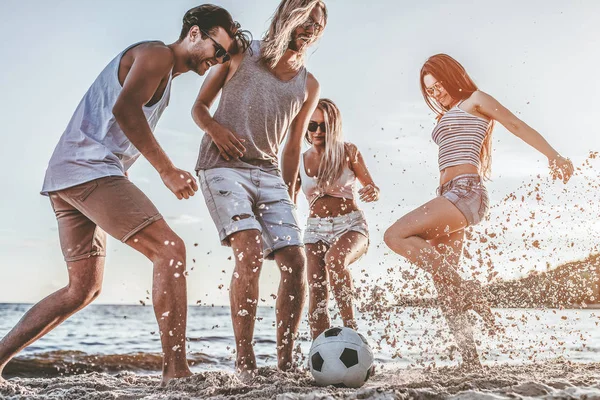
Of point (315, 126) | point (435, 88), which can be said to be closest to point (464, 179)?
point (435, 88)

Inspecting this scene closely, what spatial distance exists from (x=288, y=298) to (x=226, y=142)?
1252 millimetres

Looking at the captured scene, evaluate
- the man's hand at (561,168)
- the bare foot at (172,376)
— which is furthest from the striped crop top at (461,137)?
the bare foot at (172,376)

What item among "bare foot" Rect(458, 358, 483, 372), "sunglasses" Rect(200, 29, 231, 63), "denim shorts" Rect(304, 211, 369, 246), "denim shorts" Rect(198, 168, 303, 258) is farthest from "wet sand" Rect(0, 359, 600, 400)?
"sunglasses" Rect(200, 29, 231, 63)

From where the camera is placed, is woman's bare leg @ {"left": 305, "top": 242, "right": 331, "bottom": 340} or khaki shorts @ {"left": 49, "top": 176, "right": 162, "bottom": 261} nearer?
khaki shorts @ {"left": 49, "top": 176, "right": 162, "bottom": 261}

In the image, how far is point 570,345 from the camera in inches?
421

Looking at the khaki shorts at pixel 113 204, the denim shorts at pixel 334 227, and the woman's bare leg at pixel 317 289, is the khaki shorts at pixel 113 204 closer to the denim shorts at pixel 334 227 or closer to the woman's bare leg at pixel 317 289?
the woman's bare leg at pixel 317 289

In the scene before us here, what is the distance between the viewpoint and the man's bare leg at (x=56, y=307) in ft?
13.1

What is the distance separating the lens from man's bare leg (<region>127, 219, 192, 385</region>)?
11.3 feet

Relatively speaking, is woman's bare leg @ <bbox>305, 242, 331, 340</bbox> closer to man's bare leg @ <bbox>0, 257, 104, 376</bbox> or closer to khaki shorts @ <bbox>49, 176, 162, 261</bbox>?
man's bare leg @ <bbox>0, 257, 104, 376</bbox>

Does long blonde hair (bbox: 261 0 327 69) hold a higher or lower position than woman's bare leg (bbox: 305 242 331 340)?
higher

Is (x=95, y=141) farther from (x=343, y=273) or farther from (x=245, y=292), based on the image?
(x=343, y=273)

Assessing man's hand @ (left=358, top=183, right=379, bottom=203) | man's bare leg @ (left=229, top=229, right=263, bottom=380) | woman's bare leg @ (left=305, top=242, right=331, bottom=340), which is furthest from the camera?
man's hand @ (left=358, top=183, right=379, bottom=203)

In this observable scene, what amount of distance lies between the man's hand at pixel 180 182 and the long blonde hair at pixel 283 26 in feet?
4.67

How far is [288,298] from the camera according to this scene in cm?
439
